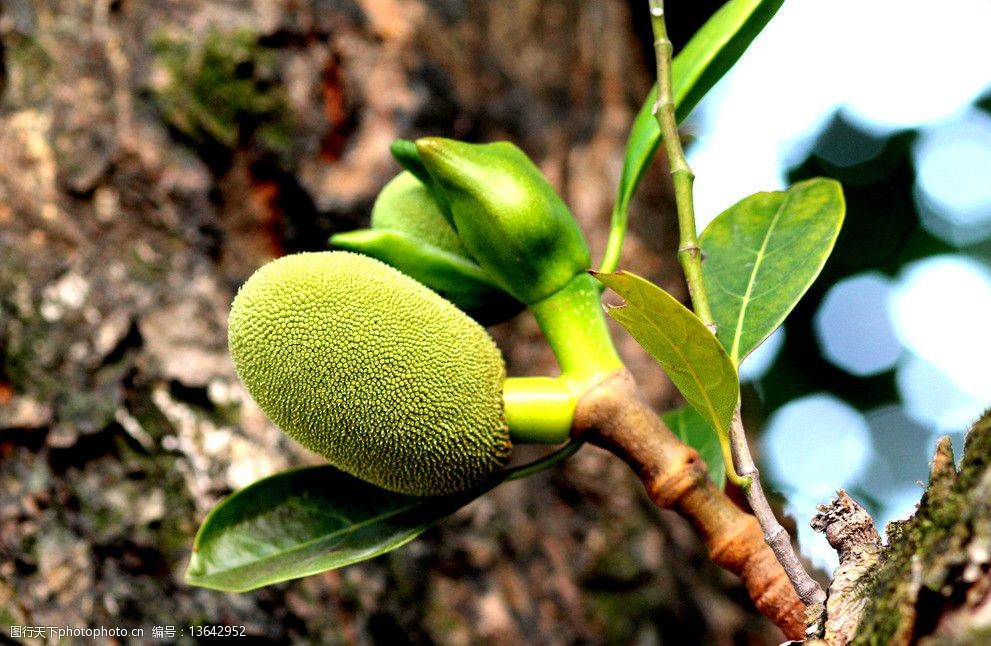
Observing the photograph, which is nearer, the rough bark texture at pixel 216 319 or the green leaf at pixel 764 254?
the green leaf at pixel 764 254

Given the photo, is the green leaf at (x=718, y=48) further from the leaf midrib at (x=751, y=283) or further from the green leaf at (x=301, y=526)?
the green leaf at (x=301, y=526)

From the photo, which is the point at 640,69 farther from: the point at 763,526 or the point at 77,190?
the point at 763,526

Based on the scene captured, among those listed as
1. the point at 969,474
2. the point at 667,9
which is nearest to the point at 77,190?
the point at 969,474

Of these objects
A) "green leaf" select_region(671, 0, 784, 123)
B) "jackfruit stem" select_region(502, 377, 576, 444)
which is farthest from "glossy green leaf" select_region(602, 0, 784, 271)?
"jackfruit stem" select_region(502, 377, 576, 444)

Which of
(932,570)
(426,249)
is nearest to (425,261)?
(426,249)

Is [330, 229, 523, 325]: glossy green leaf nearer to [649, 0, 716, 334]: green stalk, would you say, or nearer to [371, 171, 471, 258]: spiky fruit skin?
[371, 171, 471, 258]: spiky fruit skin

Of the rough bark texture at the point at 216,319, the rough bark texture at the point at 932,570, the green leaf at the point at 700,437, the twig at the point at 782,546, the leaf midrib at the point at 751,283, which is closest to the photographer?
the rough bark texture at the point at 932,570

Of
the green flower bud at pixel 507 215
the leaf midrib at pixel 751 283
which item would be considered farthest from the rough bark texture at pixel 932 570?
the green flower bud at pixel 507 215
